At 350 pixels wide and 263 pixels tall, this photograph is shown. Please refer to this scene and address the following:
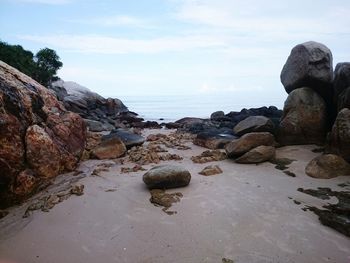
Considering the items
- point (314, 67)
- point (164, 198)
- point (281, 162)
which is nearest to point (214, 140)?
point (281, 162)

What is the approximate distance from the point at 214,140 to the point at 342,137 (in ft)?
14.2

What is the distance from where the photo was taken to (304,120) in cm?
964

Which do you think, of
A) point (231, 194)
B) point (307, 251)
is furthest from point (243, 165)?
point (307, 251)

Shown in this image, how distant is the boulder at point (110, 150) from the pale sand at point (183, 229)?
2.51 m

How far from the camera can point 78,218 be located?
5156mm

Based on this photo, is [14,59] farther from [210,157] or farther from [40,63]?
[210,157]

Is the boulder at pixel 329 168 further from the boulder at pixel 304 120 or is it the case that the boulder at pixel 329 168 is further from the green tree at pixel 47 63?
the green tree at pixel 47 63

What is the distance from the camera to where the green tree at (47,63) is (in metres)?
33.4

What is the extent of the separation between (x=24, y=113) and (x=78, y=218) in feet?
8.03

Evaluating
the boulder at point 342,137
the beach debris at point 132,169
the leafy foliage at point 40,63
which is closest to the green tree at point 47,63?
the leafy foliage at point 40,63

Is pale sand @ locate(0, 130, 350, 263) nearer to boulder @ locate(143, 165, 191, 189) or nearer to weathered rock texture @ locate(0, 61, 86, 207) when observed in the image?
boulder @ locate(143, 165, 191, 189)

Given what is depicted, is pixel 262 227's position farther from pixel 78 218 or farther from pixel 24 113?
pixel 24 113

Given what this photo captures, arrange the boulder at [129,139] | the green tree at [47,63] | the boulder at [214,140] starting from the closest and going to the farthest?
the boulder at [129,139] → the boulder at [214,140] → the green tree at [47,63]

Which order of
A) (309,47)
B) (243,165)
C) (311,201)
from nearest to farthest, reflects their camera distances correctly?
1. (311,201)
2. (243,165)
3. (309,47)
